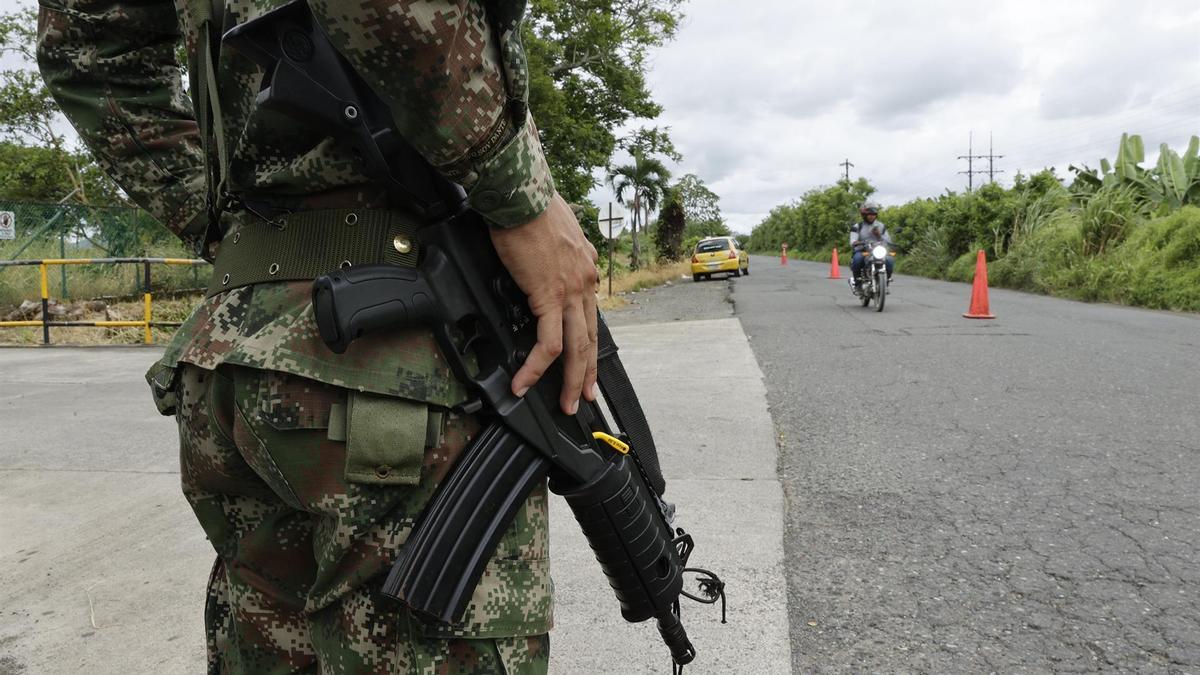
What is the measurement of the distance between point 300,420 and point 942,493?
9.57ft

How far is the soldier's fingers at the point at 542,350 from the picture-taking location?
104cm

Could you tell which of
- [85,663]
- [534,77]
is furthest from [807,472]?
[534,77]

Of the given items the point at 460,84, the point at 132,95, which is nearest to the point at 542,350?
the point at 460,84

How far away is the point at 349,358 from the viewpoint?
0.95 m

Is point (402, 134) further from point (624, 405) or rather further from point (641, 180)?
point (641, 180)

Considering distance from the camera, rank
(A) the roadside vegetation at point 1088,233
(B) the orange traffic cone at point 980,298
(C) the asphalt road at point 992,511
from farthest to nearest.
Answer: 1. (A) the roadside vegetation at point 1088,233
2. (B) the orange traffic cone at point 980,298
3. (C) the asphalt road at point 992,511

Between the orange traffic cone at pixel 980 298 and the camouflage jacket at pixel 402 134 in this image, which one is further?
the orange traffic cone at pixel 980 298

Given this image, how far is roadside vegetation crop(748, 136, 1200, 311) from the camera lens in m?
12.8

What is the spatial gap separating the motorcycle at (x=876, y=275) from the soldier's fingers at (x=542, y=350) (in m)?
10.6

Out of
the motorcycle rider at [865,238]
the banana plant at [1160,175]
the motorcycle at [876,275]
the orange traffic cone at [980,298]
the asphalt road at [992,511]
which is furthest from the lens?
the banana plant at [1160,175]

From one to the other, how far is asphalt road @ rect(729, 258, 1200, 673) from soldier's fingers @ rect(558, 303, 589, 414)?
1230 millimetres

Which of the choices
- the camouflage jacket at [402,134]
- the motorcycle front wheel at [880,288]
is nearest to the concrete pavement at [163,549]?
the camouflage jacket at [402,134]

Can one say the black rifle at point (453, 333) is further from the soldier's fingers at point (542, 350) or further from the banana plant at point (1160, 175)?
the banana plant at point (1160, 175)

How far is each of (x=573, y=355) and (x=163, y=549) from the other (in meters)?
2.32
